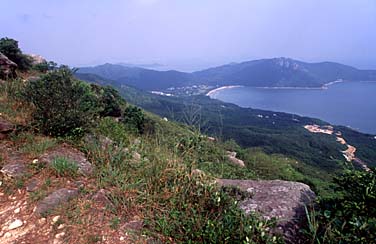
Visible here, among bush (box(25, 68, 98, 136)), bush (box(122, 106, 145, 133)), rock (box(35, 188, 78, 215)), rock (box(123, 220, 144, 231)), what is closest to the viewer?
rock (box(123, 220, 144, 231))

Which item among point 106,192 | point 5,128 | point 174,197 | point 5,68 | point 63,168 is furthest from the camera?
point 5,68

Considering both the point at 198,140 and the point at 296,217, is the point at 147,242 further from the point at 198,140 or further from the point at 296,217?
the point at 198,140

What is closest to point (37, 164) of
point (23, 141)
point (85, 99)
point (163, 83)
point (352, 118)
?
point (23, 141)

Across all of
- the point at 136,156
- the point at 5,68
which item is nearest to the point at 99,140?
the point at 136,156

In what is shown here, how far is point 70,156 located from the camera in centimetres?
370

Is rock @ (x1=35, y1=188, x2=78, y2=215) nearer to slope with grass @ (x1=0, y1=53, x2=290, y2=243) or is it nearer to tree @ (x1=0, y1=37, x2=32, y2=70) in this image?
slope with grass @ (x1=0, y1=53, x2=290, y2=243)

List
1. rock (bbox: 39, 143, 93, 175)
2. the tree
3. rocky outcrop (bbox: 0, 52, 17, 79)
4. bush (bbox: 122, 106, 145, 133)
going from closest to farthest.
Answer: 1. rock (bbox: 39, 143, 93, 175)
2. rocky outcrop (bbox: 0, 52, 17, 79)
3. the tree
4. bush (bbox: 122, 106, 145, 133)

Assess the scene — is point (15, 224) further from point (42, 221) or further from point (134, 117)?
point (134, 117)

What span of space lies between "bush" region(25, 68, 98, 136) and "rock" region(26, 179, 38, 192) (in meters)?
1.13

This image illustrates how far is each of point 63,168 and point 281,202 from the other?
2.37 meters

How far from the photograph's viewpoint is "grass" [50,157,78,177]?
3.29m

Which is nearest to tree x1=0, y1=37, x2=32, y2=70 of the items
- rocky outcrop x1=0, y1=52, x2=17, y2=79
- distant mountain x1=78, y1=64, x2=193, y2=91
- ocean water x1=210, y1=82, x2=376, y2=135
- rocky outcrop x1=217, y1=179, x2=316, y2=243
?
rocky outcrop x1=0, y1=52, x2=17, y2=79

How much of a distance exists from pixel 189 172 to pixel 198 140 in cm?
66

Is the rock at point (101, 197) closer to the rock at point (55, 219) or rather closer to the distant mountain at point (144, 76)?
the rock at point (55, 219)
